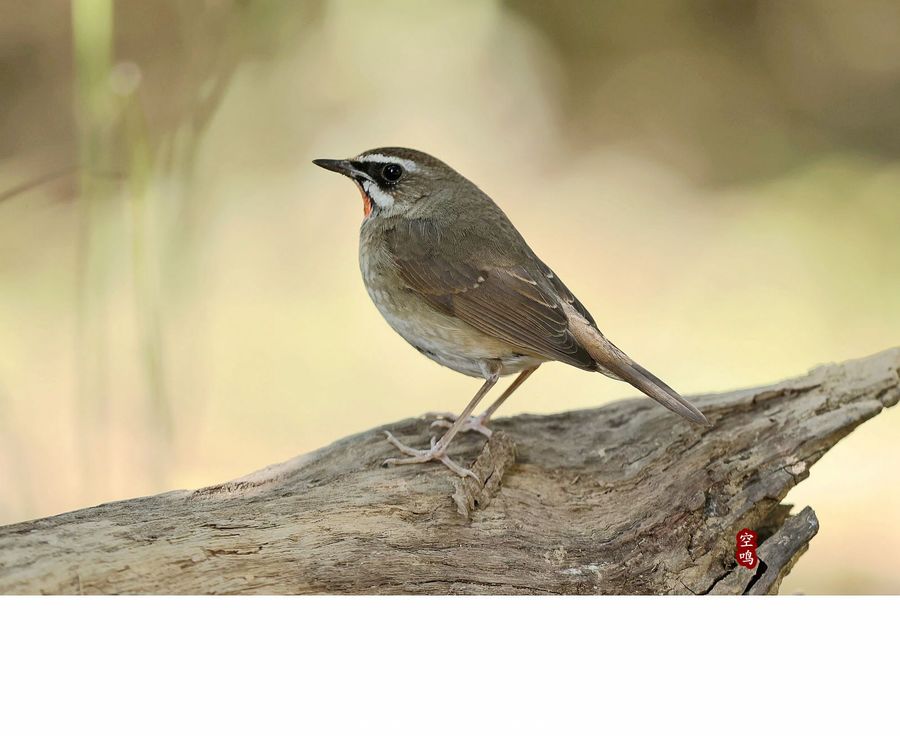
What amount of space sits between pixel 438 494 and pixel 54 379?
80.1 inches

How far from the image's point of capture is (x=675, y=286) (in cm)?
500

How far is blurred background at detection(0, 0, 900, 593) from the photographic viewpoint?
4.74m

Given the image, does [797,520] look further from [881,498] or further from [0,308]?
[0,308]

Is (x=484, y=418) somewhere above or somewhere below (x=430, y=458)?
above

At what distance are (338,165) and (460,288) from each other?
0.81 metres

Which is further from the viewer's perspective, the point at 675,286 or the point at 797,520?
the point at 675,286

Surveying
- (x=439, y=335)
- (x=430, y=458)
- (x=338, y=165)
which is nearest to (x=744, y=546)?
(x=430, y=458)

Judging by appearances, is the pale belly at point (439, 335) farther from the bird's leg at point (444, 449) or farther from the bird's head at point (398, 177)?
the bird's head at point (398, 177)

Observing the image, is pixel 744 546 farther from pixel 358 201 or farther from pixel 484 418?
pixel 358 201

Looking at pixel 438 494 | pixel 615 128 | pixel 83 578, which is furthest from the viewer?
pixel 615 128

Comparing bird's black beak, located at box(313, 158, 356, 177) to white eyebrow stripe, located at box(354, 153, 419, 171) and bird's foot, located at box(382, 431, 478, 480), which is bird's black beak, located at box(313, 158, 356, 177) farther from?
bird's foot, located at box(382, 431, 478, 480)

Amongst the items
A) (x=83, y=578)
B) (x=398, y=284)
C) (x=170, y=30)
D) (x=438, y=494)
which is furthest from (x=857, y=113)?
(x=83, y=578)

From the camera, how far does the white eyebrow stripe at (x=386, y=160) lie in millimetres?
4387

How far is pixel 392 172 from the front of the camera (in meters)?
4.41
